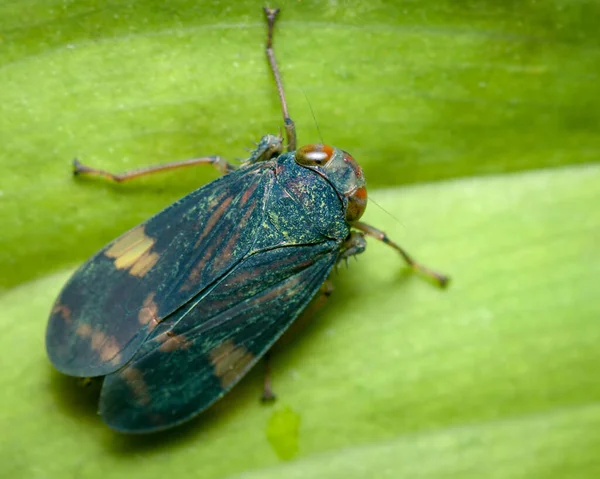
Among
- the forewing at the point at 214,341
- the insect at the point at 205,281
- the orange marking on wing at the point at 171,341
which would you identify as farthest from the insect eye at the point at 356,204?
the orange marking on wing at the point at 171,341

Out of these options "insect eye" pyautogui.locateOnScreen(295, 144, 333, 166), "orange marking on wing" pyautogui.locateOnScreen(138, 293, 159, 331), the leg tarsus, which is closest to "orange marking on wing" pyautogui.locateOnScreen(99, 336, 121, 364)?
"orange marking on wing" pyautogui.locateOnScreen(138, 293, 159, 331)

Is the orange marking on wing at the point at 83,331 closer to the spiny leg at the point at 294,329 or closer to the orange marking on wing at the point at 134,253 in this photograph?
the orange marking on wing at the point at 134,253

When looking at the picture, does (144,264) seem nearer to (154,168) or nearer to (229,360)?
(154,168)

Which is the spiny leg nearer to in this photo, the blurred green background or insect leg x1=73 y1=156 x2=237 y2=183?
the blurred green background

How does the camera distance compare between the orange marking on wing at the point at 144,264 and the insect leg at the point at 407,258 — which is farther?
the insect leg at the point at 407,258

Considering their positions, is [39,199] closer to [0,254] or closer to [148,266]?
[0,254]

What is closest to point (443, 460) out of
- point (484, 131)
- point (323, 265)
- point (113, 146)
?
point (323, 265)

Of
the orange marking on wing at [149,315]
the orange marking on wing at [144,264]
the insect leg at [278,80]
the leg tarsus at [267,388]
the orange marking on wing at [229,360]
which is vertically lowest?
the leg tarsus at [267,388]
